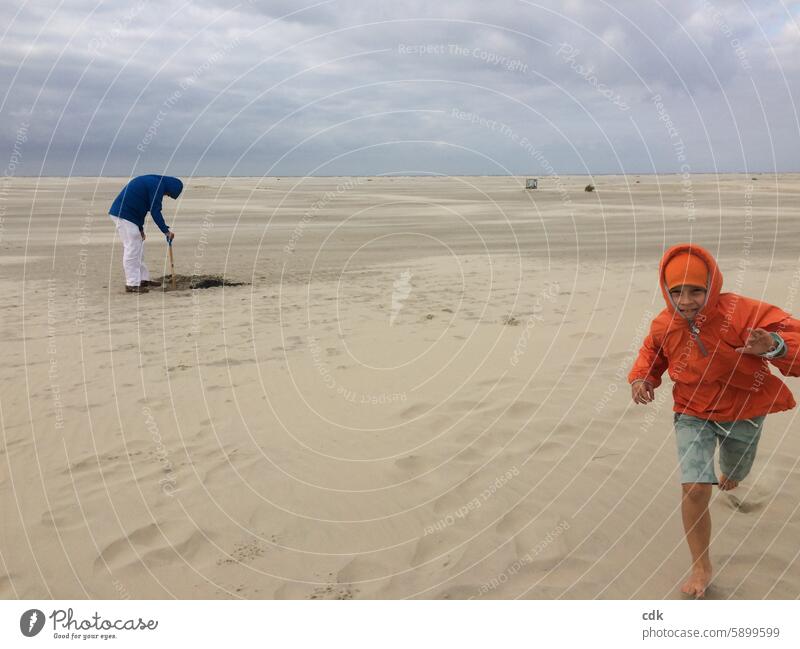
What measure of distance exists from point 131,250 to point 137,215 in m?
0.71

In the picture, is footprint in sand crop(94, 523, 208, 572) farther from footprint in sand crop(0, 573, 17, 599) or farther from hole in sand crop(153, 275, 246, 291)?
hole in sand crop(153, 275, 246, 291)

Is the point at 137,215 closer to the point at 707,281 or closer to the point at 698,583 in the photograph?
the point at 707,281

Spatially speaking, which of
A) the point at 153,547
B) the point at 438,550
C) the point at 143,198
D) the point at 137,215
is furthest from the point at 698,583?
the point at 143,198

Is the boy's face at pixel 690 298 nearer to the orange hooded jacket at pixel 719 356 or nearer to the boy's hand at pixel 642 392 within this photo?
the orange hooded jacket at pixel 719 356

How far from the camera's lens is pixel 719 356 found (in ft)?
10.5

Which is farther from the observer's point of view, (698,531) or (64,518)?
(64,518)

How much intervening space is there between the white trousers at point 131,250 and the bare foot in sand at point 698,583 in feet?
35.0

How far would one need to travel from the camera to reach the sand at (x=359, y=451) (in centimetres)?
355

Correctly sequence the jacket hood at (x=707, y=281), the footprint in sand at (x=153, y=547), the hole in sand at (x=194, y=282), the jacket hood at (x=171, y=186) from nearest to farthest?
the jacket hood at (x=707, y=281) < the footprint in sand at (x=153, y=547) < the hole in sand at (x=194, y=282) < the jacket hood at (x=171, y=186)

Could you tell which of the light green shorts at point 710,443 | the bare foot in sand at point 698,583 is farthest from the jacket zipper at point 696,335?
the bare foot in sand at point 698,583

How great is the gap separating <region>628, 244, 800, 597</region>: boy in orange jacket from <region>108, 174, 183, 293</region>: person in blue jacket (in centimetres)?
996

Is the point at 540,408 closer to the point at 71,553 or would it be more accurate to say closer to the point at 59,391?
the point at 71,553

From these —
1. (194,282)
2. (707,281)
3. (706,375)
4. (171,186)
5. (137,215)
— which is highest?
(171,186)

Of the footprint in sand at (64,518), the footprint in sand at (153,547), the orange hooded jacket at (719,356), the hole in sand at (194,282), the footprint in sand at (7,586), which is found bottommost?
the footprint in sand at (7,586)
